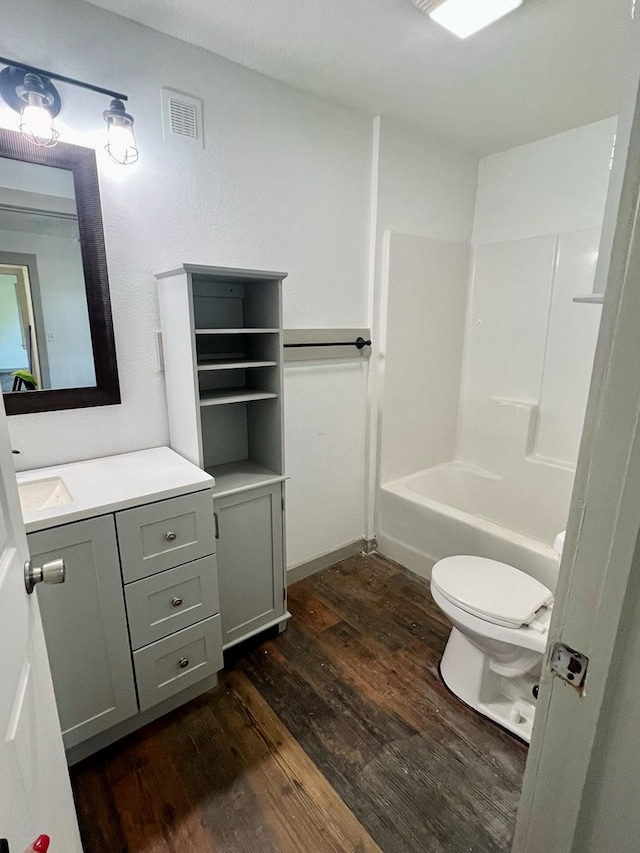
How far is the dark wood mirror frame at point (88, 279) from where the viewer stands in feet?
4.59

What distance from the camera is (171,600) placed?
4.74ft

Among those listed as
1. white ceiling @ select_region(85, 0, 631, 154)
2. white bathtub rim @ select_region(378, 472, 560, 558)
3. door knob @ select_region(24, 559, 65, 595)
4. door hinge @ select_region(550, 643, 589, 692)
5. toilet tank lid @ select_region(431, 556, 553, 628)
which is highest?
white ceiling @ select_region(85, 0, 631, 154)

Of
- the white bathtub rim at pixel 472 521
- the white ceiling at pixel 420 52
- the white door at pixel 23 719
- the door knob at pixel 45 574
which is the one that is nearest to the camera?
the white door at pixel 23 719

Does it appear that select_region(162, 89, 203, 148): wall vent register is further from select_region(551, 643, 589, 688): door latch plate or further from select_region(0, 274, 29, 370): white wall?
select_region(551, 643, 589, 688): door latch plate

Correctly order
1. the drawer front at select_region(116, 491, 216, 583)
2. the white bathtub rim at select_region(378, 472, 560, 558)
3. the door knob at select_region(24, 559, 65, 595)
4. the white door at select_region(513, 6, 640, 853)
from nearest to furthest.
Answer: the white door at select_region(513, 6, 640, 853) < the door knob at select_region(24, 559, 65, 595) < the drawer front at select_region(116, 491, 216, 583) < the white bathtub rim at select_region(378, 472, 560, 558)

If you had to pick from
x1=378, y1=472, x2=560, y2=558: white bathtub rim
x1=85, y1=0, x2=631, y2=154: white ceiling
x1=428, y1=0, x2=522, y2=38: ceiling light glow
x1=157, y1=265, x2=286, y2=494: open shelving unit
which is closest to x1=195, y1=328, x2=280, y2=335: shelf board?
x1=157, y1=265, x2=286, y2=494: open shelving unit

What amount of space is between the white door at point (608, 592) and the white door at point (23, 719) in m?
0.70

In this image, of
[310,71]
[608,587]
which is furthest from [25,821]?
[310,71]

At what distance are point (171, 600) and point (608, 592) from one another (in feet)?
4.42

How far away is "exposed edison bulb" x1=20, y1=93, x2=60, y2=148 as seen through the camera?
4.26 ft

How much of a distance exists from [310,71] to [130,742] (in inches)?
107

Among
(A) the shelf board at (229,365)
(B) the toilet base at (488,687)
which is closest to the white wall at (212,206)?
(A) the shelf board at (229,365)

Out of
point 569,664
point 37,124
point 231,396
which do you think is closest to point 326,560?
point 231,396

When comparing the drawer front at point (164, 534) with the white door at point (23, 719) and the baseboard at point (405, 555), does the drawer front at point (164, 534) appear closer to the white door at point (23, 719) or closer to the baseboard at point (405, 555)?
the white door at point (23, 719)
